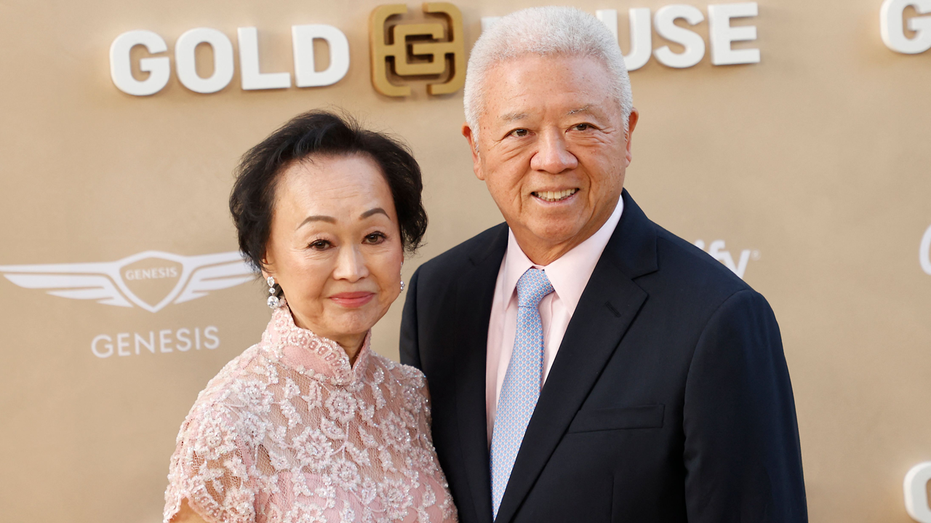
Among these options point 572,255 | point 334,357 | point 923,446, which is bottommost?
point 923,446

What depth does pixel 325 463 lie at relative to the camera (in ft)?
5.39

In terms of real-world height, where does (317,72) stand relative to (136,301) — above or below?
above

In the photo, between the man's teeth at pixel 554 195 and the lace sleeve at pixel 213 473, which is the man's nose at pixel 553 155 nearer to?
the man's teeth at pixel 554 195

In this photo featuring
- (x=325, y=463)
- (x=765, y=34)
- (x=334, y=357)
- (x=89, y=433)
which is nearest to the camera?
(x=325, y=463)

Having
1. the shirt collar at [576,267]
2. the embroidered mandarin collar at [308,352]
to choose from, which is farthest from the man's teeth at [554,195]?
the embroidered mandarin collar at [308,352]

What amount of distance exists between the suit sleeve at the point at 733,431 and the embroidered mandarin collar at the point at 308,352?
2.45 ft

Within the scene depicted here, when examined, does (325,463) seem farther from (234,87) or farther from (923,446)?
(923,446)

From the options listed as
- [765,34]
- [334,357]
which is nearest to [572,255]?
[334,357]

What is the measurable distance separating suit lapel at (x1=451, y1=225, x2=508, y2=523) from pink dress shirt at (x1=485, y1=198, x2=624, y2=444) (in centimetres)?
3

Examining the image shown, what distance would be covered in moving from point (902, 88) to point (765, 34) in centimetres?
62

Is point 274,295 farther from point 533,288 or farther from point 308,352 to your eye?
point 533,288

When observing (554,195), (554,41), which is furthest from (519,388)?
(554,41)

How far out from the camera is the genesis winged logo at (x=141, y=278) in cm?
295

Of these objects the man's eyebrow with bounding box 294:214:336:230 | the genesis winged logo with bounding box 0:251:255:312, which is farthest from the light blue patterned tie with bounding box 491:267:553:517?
the genesis winged logo with bounding box 0:251:255:312
